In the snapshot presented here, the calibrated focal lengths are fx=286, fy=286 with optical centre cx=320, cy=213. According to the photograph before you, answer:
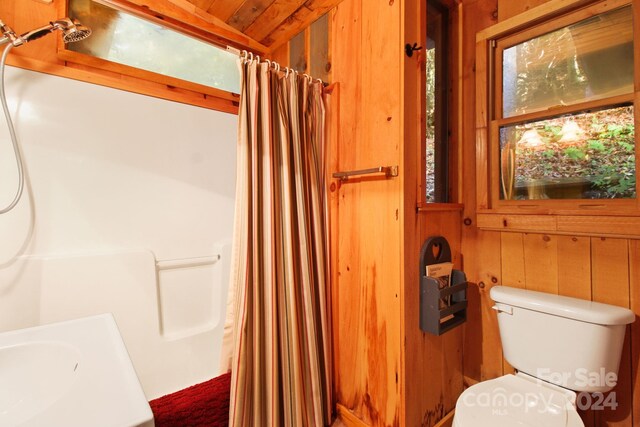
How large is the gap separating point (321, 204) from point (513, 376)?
3.68ft

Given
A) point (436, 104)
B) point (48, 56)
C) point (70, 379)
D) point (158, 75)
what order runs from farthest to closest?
point (436, 104) < point (158, 75) < point (48, 56) < point (70, 379)

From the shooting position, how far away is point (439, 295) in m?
1.21

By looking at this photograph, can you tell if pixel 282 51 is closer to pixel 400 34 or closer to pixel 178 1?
pixel 178 1

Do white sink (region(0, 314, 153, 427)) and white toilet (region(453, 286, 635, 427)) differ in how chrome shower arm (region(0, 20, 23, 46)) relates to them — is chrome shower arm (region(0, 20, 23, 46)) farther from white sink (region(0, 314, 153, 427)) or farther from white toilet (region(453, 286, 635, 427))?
white toilet (region(453, 286, 635, 427))

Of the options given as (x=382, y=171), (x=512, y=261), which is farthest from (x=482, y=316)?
(x=382, y=171)

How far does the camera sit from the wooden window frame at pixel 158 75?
1.16 metres

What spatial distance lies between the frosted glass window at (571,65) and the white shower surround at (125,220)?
4.74 ft

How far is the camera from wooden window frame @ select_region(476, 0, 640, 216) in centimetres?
108

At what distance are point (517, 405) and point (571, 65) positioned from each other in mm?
1371

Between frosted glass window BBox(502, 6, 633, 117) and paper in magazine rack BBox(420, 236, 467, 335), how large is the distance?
748 mm

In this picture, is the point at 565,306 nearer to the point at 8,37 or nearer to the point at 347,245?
the point at 347,245

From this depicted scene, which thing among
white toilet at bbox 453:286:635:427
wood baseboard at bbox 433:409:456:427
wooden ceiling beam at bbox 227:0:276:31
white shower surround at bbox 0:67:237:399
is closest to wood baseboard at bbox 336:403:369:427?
wood baseboard at bbox 433:409:456:427

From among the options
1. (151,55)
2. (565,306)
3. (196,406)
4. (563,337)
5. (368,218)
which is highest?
(151,55)

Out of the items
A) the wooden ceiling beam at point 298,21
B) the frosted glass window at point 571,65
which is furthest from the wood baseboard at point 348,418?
the wooden ceiling beam at point 298,21
